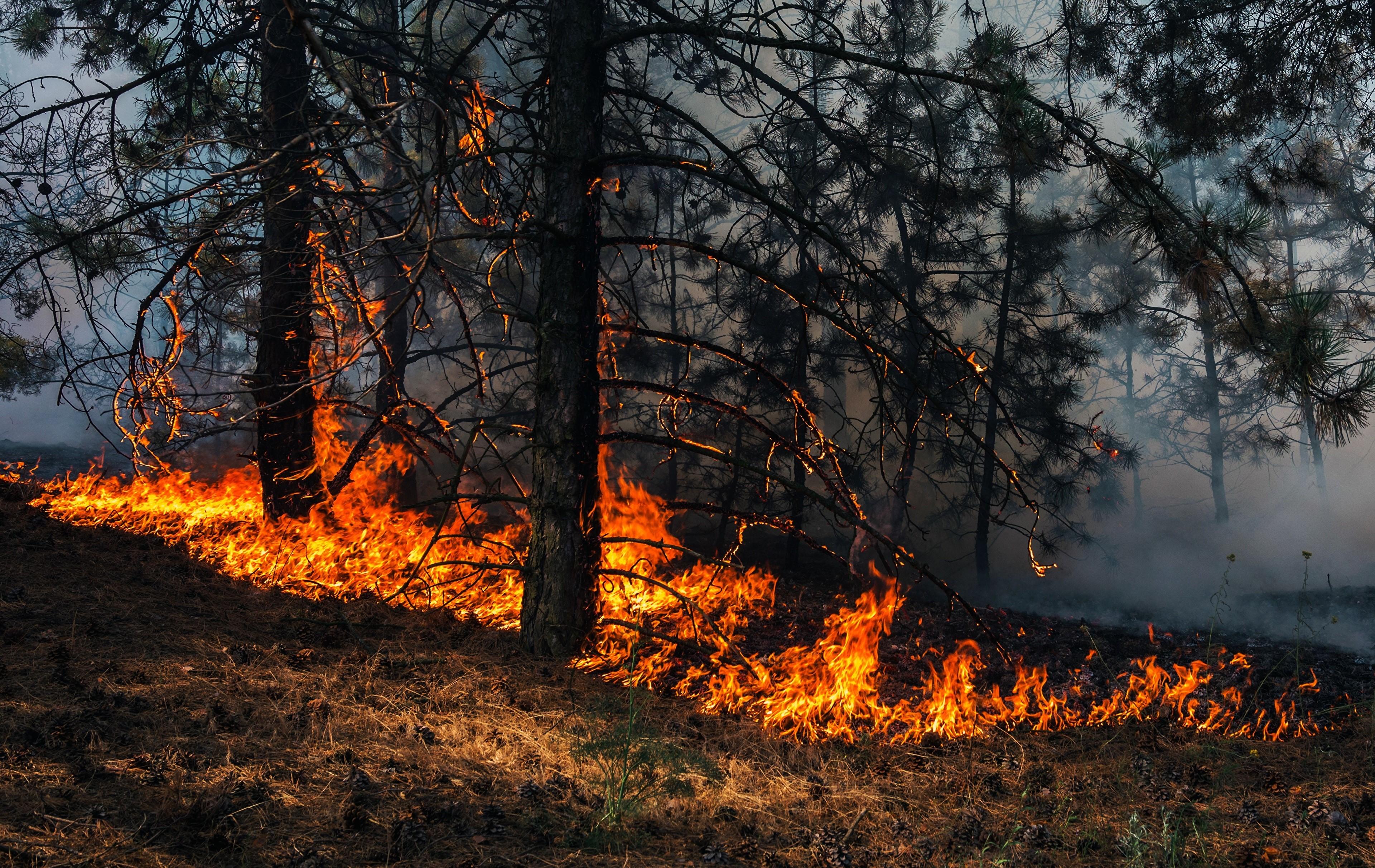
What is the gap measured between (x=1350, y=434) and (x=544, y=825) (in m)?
3.98

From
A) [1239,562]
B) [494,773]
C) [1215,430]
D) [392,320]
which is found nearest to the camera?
[494,773]

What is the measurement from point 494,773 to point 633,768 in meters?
0.67

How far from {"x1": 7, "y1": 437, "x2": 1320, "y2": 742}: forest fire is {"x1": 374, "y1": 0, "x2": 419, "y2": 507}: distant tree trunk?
0.87 m

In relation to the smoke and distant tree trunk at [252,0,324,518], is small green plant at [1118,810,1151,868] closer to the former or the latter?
distant tree trunk at [252,0,324,518]

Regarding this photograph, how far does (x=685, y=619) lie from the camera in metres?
6.25

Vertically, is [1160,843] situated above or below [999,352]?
below

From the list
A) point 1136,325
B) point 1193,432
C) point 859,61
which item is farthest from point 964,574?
point 859,61

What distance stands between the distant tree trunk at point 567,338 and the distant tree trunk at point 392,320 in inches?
50.6

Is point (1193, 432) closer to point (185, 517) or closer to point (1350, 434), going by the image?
point (1350, 434)

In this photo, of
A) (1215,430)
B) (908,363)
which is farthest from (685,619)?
(1215,430)

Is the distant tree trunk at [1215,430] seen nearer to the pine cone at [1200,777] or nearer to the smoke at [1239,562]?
the smoke at [1239,562]

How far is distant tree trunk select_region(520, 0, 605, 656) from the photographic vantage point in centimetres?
514

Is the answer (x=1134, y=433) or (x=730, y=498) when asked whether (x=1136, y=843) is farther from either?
(x=1134, y=433)

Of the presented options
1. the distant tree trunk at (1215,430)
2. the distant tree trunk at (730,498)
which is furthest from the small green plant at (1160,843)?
the distant tree trunk at (1215,430)
